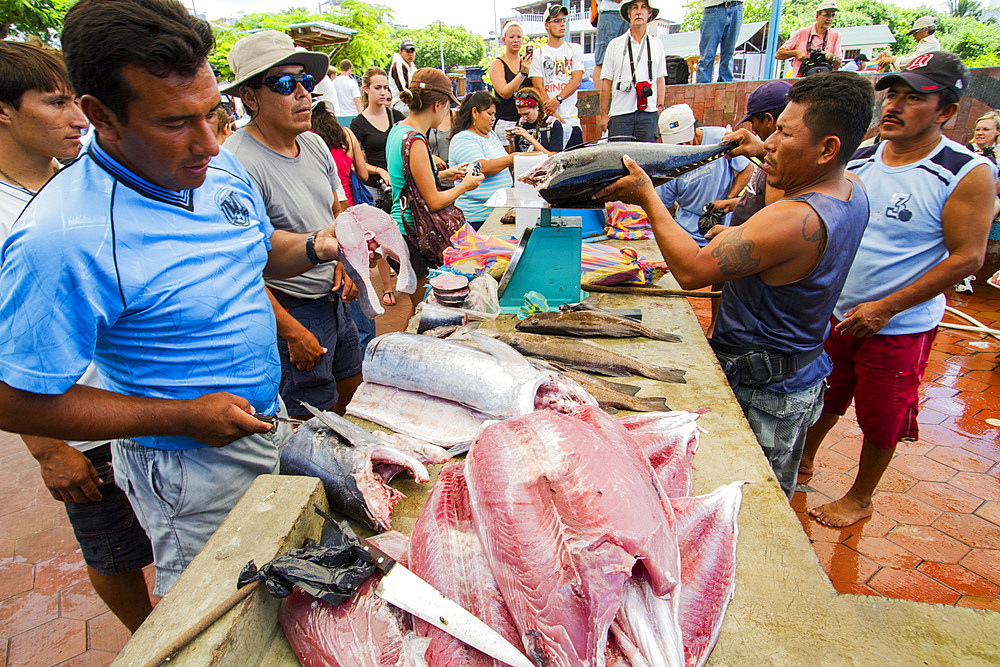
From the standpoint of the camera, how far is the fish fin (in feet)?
8.50

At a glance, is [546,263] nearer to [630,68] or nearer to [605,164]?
[605,164]

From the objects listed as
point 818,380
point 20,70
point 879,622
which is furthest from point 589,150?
point 20,70

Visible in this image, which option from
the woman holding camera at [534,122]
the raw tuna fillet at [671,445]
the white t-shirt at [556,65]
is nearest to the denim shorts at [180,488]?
the raw tuna fillet at [671,445]

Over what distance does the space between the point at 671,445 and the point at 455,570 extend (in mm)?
937

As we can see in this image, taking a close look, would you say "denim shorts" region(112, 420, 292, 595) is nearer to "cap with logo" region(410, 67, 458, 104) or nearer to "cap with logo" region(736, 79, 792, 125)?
"cap with logo" region(410, 67, 458, 104)

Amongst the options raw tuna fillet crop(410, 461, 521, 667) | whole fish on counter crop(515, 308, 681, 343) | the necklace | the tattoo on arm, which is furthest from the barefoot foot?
the necklace

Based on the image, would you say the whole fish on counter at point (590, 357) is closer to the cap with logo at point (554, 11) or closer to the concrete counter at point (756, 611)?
the concrete counter at point (756, 611)

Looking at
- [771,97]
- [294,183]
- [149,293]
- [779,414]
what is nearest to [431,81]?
[294,183]

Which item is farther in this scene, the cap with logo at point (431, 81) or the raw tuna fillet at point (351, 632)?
the cap with logo at point (431, 81)

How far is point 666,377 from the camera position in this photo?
2.60 metres

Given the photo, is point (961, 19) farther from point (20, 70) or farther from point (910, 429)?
point (20, 70)

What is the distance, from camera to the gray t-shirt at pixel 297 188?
273 cm

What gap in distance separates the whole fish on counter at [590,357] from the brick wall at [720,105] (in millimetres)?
7884

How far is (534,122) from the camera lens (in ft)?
24.0
